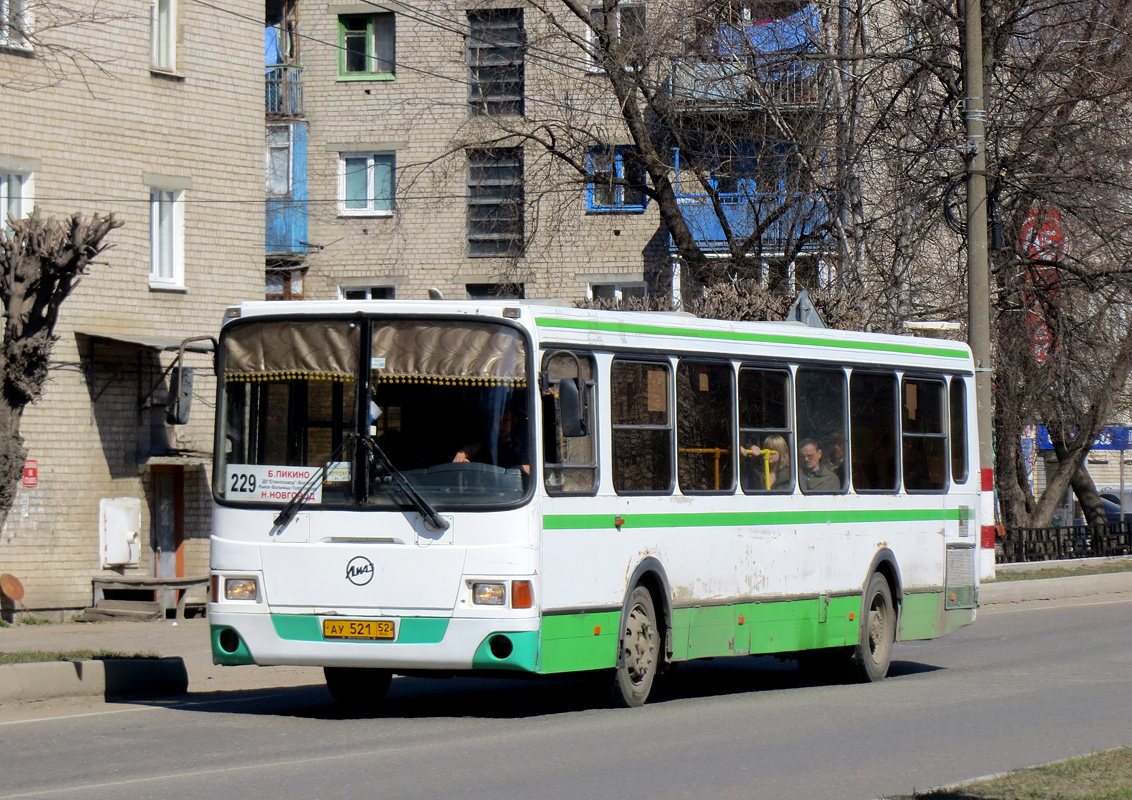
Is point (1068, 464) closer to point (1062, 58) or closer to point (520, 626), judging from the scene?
point (1062, 58)

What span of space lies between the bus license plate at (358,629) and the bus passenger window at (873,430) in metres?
5.20

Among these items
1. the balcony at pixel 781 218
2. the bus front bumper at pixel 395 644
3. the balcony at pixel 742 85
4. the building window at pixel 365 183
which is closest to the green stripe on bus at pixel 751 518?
the bus front bumper at pixel 395 644

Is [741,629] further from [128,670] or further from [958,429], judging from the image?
[128,670]

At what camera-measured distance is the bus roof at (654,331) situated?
1141cm

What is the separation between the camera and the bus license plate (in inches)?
439

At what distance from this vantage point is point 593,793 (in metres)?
8.62

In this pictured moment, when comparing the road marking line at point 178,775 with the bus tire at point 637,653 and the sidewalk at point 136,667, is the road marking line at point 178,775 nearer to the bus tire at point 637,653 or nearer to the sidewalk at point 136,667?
the bus tire at point 637,653

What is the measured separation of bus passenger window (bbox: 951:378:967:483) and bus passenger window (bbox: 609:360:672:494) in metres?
4.67

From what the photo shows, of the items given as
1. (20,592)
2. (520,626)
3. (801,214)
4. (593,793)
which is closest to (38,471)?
(20,592)

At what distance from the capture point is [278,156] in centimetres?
3953

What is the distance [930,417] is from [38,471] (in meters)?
14.3

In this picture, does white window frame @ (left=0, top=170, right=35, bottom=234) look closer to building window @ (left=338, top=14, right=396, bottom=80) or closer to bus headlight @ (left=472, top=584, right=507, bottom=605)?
bus headlight @ (left=472, top=584, right=507, bottom=605)

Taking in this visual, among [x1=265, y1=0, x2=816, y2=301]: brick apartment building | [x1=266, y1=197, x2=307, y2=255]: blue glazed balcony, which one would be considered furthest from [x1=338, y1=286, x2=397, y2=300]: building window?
[x1=266, y1=197, x2=307, y2=255]: blue glazed balcony

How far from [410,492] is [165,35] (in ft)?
59.5
